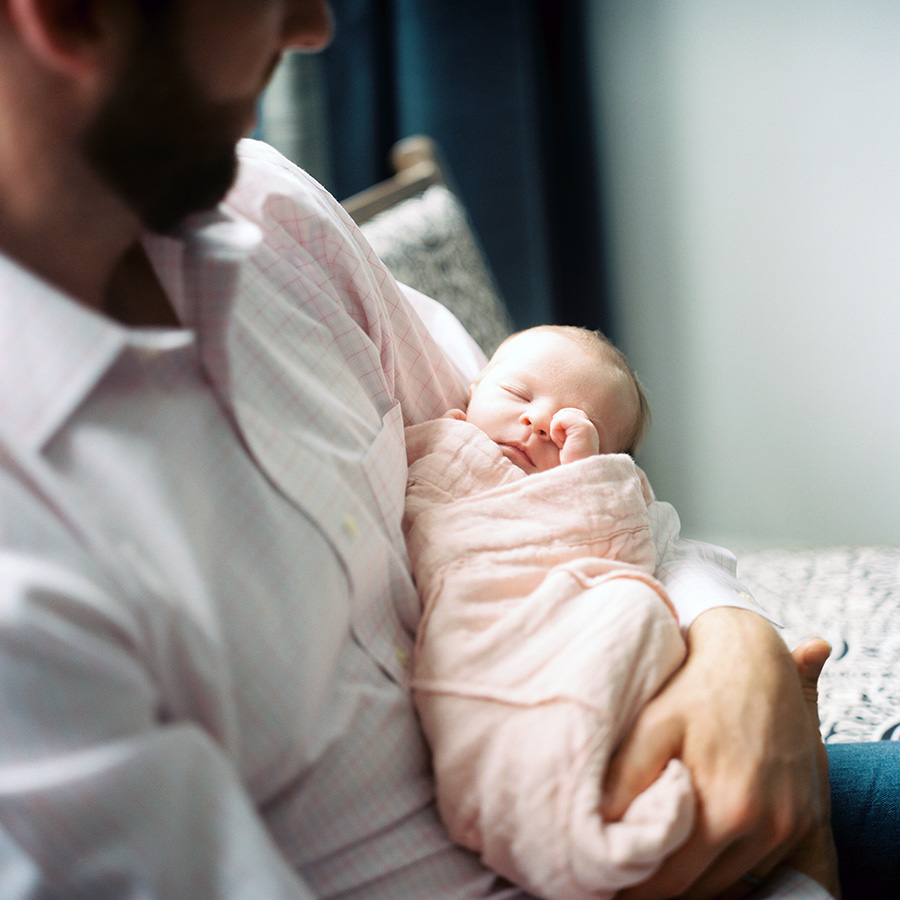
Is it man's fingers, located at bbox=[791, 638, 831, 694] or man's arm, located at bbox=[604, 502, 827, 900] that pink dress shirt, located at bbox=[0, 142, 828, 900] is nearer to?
man's arm, located at bbox=[604, 502, 827, 900]

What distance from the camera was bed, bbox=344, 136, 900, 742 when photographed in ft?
3.83

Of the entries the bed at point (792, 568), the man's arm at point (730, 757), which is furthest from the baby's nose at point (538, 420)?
the bed at point (792, 568)

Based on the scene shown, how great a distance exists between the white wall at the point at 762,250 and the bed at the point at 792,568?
0.62 metres

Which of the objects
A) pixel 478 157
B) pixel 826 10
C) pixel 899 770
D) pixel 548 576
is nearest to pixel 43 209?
pixel 548 576

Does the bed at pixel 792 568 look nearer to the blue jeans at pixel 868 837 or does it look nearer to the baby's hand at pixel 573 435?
the blue jeans at pixel 868 837

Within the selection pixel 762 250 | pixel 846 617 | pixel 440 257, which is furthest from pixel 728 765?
pixel 762 250

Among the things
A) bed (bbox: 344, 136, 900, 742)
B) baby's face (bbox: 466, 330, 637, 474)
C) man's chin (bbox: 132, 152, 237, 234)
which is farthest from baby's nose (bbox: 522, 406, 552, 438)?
bed (bbox: 344, 136, 900, 742)

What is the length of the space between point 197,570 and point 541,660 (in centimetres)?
29

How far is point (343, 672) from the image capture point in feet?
2.29

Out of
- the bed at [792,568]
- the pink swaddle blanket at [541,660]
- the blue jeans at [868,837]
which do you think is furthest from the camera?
the bed at [792,568]

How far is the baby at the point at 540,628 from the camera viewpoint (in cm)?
66

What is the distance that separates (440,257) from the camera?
1.62 meters

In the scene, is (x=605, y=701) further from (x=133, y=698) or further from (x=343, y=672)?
(x=133, y=698)

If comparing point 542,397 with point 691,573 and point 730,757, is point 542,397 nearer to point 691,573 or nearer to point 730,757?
point 691,573
